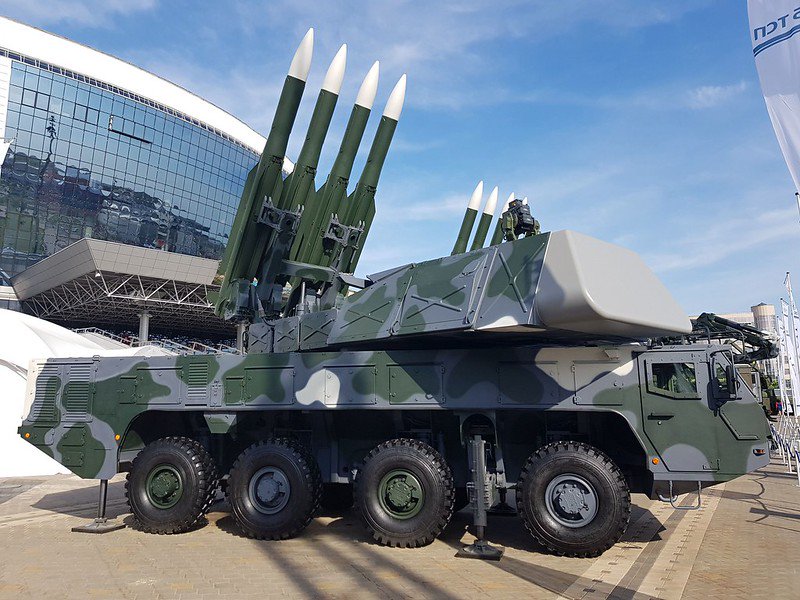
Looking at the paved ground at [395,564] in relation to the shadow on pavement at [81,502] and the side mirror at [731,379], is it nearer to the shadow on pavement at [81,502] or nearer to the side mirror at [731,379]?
the shadow on pavement at [81,502]

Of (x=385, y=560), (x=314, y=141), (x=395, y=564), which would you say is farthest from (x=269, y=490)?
(x=314, y=141)

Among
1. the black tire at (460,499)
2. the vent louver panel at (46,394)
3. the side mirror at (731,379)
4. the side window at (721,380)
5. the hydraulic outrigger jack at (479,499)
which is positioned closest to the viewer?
the side mirror at (731,379)

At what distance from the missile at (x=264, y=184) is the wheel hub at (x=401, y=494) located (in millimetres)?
5844

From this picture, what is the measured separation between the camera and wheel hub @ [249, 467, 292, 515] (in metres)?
6.58

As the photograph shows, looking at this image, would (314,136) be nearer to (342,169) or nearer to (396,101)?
(342,169)

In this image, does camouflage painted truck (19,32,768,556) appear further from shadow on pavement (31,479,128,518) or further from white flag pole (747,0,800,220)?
white flag pole (747,0,800,220)

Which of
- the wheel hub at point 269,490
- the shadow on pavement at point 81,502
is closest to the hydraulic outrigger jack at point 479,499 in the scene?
the wheel hub at point 269,490

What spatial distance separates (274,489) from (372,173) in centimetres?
826

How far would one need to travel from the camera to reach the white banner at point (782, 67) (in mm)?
3340

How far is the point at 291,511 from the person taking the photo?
6.48 m

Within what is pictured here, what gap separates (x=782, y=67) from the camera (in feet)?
11.1

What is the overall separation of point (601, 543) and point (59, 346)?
1576cm

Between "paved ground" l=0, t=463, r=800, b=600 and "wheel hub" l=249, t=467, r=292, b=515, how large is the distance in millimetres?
403

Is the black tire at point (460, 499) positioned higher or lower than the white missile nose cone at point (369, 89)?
lower
